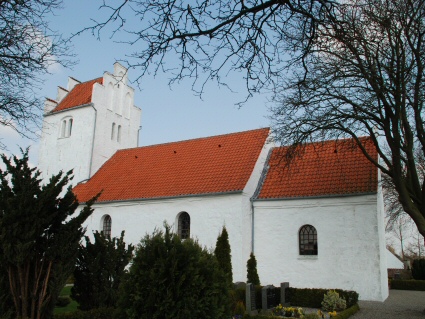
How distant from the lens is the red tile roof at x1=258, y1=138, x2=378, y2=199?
14.2 metres

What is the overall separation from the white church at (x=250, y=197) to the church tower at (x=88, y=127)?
3.3 inches

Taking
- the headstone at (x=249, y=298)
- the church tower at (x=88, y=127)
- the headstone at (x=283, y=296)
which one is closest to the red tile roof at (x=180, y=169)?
the church tower at (x=88, y=127)

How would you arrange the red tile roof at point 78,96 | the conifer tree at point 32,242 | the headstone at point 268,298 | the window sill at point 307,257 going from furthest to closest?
the red tile roof at point 78,96
the window sill at point 307,257
the headstone at point 268,298
the conifer tree at point 32,242

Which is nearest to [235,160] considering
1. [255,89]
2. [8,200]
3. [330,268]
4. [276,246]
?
[276,246]

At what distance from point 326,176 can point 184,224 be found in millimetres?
6061

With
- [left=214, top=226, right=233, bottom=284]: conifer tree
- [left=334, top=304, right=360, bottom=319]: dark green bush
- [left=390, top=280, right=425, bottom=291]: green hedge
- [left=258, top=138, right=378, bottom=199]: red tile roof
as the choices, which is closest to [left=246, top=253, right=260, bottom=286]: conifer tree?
[left=214, top=226, right=233, bottom=284]: conifer tree

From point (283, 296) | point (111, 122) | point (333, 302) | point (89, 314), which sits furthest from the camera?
point (111, 122)

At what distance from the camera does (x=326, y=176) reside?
50.2 ft

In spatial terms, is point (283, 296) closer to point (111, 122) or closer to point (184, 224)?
point (184, 224)

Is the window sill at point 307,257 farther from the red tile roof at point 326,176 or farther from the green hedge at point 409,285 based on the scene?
the green hedge at point 409,285

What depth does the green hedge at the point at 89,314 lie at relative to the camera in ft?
25.0

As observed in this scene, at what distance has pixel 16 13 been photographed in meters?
6.14

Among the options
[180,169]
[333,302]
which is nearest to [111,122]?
[180,169]

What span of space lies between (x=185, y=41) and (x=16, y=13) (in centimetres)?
357
